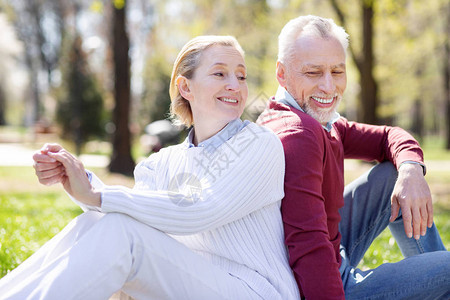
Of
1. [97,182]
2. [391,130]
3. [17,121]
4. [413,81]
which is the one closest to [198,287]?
[97,182]

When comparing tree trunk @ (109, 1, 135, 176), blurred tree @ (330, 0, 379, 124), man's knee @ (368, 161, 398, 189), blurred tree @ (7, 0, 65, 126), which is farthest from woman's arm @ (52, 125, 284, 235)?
blurred tree @ (7, 0, 65, 126)

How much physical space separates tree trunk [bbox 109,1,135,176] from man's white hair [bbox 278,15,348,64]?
28.4 ft

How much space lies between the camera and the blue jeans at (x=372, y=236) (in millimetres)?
2160

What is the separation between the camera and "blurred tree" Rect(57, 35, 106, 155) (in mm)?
19906

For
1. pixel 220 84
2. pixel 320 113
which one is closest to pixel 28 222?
pixel 220 84

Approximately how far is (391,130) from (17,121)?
61125mm

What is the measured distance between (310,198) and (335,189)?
12.2 inches

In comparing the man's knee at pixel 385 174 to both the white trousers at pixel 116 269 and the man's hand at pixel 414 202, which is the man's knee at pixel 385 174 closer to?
the man's hand at pixel 414 202

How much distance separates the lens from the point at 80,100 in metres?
19.9

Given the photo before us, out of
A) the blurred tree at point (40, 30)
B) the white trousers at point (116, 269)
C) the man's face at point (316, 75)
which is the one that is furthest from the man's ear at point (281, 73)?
the blurred tree at point (40, 30)

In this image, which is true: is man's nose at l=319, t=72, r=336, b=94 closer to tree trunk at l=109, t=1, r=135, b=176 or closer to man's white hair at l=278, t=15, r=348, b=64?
man's white hair at l=278, t=15, r=348, b=64

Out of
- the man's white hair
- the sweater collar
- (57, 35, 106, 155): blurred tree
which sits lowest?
(57, 35, 106, 155): blurred tree

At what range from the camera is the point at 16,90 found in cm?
4569

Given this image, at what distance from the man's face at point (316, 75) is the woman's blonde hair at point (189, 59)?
279 mm
